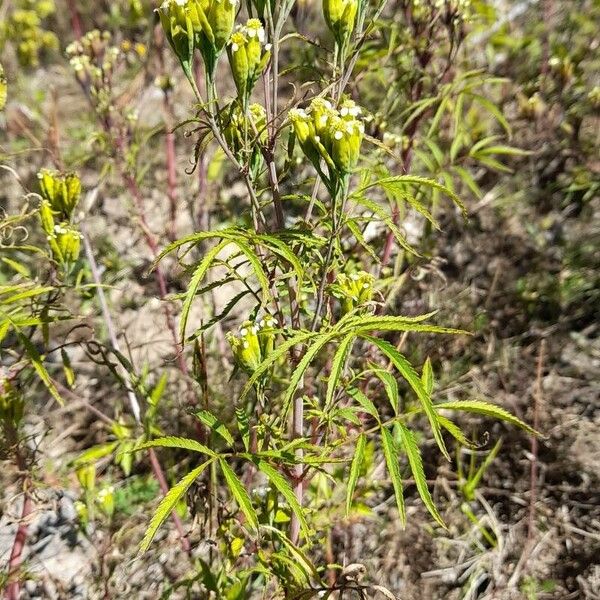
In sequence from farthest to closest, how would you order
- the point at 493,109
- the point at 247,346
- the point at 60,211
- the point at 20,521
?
the point at 493,109, the point at 60,211, the point at 20,521, the point at 247,346

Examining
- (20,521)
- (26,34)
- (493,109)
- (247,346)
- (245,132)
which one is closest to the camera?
(245,132)

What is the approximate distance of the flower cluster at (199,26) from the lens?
1236mm

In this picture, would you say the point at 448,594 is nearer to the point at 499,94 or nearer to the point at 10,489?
the point at 10,489

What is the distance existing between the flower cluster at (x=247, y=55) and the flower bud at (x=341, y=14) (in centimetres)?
15

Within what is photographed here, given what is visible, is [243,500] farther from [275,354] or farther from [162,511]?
[275,354]

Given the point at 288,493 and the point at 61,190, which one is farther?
the point at 61,190

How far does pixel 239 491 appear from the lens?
135 cm

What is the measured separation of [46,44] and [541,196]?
3.94 metres

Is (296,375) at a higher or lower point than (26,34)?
lower

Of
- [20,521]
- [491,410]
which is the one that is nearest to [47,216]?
[20,521]

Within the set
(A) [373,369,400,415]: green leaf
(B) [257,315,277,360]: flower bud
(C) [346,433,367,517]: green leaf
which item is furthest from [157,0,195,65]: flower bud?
(C) [346,433,367,517]: green leaf

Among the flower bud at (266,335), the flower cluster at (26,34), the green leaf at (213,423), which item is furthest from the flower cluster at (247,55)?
the flower cluster at (26,34)

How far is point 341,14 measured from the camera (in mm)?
1328

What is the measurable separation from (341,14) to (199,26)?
1.01ft
